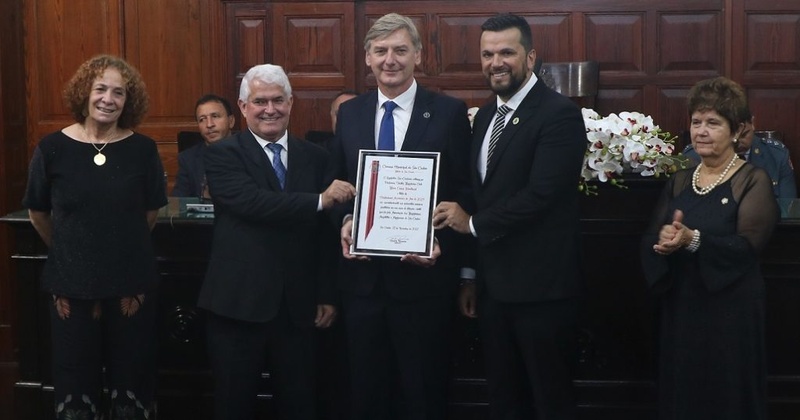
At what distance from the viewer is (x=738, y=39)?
632 centimetres

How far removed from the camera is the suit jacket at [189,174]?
5.64 m

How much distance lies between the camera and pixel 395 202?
10.3ft

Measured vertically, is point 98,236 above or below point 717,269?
above

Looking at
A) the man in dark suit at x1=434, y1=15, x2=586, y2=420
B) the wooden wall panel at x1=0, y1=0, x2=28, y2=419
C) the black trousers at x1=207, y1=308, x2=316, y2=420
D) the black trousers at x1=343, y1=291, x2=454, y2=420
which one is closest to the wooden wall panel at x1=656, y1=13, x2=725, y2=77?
the man in dark suit at x1=434, y1=15, x2=586, y2=420

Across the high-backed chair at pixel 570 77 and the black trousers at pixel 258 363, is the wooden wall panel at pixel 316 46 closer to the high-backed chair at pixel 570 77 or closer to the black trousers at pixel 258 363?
the high-backed chair at pixel 570 77

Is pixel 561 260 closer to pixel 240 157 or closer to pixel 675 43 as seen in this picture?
pixel 240 157

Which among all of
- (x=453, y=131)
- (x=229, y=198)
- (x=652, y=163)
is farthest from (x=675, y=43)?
(x=229, y=198)

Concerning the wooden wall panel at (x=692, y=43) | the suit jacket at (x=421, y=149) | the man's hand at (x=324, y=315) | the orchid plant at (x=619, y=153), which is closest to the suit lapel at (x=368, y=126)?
the suit jacket at (x=421, y=149)

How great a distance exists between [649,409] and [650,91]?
2.89 m

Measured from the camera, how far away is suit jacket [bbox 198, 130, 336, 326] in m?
3.16

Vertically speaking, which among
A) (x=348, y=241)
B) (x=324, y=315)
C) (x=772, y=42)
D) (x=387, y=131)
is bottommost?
(x=324, y=315)

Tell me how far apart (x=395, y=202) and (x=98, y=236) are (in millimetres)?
923

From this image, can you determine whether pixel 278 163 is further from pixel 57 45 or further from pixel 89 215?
pixel 57 45
